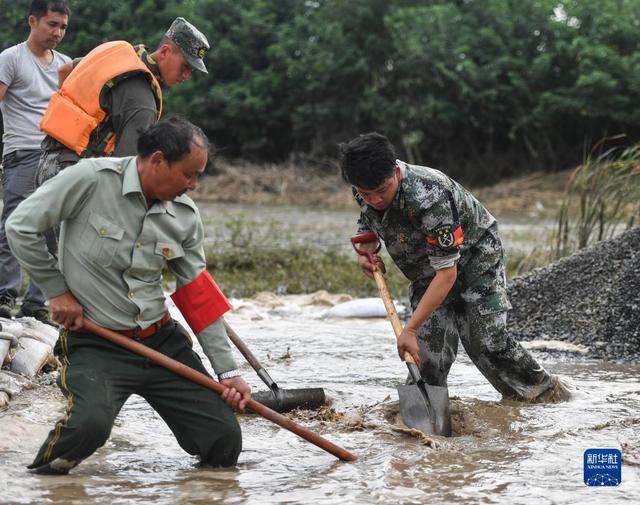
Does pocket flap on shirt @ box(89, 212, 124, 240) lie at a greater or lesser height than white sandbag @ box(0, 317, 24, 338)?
greater

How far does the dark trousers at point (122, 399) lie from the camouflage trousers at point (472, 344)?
51.1 inches

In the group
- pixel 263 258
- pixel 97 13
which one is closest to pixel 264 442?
pixel 263 258

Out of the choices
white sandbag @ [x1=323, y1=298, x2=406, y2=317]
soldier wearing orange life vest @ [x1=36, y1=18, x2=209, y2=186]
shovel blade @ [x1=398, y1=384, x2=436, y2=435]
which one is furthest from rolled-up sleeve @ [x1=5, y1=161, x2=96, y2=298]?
white sandbag @ [x1=323, y1=298, x2=406, y2=317]

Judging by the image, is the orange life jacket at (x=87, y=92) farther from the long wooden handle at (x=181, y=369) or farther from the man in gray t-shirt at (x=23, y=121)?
the long wooden handle at (x=181, y=369)

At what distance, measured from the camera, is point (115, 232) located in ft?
12.0

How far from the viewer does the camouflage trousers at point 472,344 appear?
4887 millimetres

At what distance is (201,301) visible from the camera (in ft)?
12.7

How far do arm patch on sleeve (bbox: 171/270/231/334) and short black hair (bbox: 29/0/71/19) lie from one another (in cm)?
284

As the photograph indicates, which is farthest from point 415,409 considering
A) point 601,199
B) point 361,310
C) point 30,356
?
point 601,199

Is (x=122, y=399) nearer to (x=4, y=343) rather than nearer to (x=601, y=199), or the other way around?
(x=4, y=343)

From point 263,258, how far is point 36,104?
473 cm

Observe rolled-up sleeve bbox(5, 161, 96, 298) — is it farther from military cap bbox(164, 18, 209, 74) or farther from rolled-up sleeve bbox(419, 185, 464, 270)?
military cap bbox(164, 18, 209, 74)

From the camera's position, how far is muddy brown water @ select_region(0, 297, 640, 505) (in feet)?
12.3

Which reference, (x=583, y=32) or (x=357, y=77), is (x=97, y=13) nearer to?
(x=357, y=77)
